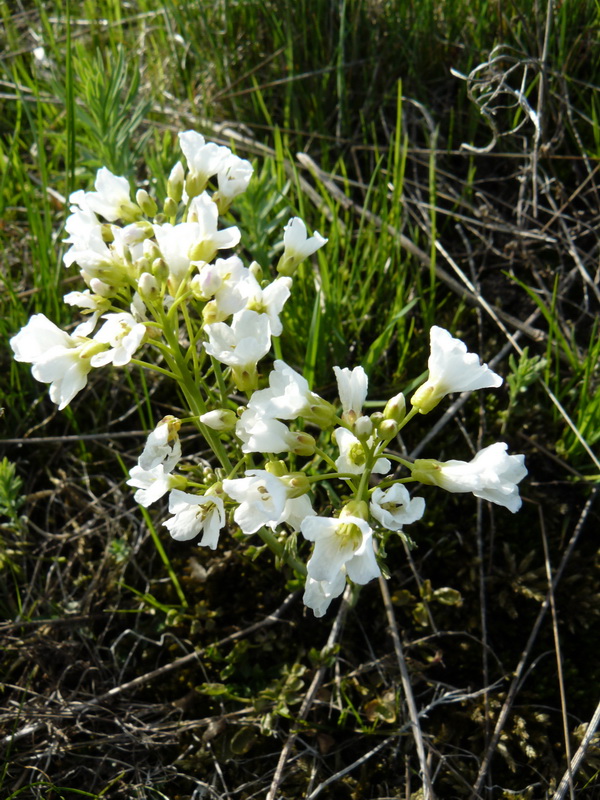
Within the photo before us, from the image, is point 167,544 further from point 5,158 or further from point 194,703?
point 5,158

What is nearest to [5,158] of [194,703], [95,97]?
[95,97]

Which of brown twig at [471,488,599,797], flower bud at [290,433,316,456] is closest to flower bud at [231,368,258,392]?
flower bud at [290,433,316,456]

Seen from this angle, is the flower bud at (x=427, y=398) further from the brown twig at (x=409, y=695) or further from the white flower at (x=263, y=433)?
the brown twig at (x=409, y=695)

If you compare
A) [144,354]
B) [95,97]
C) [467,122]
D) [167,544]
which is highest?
[95,97]

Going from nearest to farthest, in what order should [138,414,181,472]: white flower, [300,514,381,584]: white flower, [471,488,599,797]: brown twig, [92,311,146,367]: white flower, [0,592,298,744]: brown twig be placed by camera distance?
1. [300,514,381,584]: white flower
2. [92,311,146,367]: white flower
3. [138,414,181,472]: white flower
4. [471,488,599,797]: brown twig
5. [0,592,298,744]: brown twig

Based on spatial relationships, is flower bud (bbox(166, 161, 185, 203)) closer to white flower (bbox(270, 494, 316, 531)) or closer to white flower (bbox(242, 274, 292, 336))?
white flower (bbox(242, 274, 292, 336))

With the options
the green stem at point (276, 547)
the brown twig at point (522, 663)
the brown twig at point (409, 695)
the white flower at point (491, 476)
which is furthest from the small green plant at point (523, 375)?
the green stem at point (276, 547)
